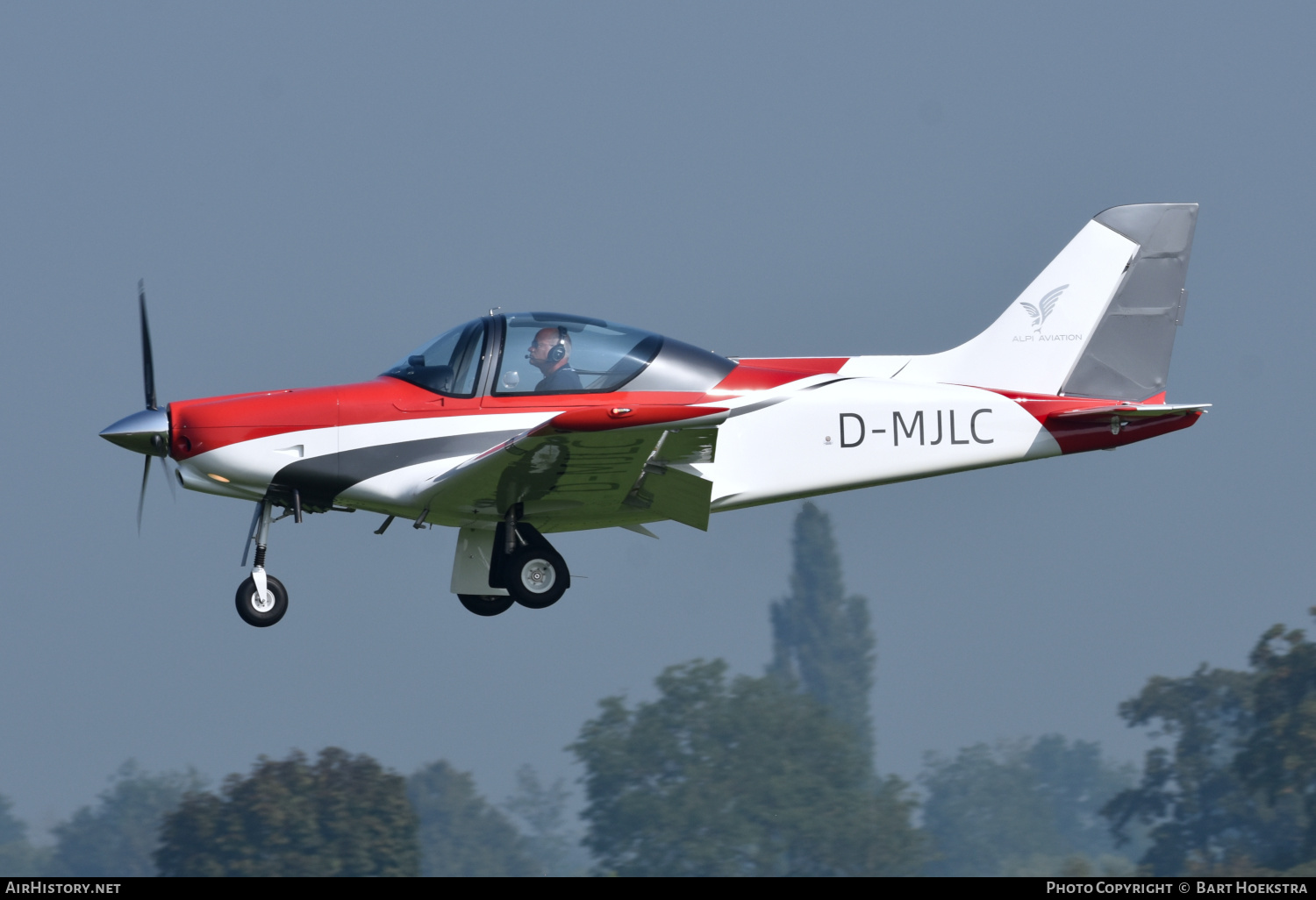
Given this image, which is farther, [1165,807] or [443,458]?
[1165,807]

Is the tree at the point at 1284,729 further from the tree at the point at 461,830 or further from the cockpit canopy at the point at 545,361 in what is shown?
the tree at the point at 461,830

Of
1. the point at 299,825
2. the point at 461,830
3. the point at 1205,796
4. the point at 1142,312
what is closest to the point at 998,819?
the point at 461,830

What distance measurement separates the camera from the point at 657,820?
57562mm

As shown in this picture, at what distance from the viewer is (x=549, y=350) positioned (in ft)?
38.1

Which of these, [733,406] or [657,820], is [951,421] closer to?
[733,406]

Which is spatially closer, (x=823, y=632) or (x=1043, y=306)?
(x=1043, y=306)

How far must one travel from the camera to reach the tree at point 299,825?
144ft

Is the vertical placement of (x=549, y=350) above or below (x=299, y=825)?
above

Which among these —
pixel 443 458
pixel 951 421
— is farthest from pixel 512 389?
pixel 951 421

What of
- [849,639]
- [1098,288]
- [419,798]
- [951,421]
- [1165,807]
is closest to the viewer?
[951,421]

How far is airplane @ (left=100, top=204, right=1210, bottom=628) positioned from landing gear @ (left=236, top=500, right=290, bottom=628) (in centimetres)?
1

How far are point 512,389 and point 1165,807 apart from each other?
49585 millimetres

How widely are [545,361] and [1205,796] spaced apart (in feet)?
162

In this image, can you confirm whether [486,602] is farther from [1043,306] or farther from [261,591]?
[1043,306]
